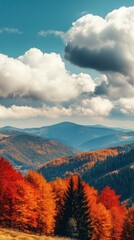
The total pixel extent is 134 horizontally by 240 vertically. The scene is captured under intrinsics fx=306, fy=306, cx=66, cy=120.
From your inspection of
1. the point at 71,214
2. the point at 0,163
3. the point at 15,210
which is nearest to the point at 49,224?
the point at 71,214

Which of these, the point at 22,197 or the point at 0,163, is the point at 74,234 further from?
the point at 0,163

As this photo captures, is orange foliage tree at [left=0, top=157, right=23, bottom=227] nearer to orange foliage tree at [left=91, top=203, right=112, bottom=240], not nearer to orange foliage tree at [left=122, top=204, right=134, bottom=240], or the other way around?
orange foliage tree at [left=91, top=203, right=112, bottom=240]

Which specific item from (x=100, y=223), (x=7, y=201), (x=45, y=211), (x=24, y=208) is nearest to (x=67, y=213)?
(x=45, y=211)

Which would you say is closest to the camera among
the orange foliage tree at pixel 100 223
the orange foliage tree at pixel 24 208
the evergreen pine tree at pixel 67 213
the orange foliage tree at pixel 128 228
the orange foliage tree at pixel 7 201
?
the orange foliage tree at pixel 7 201

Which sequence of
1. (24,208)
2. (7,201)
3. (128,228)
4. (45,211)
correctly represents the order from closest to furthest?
1. (24,208)
2. (7,201)
3. (45,211)
4. (128,228)

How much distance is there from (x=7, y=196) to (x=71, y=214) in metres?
19.3

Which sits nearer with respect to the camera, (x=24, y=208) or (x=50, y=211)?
(x=24, y=208)

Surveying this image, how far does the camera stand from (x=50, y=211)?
74.5 meters

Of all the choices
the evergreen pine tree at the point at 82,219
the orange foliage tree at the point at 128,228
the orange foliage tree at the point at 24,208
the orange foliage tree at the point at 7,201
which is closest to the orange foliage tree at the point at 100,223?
the orange foliage tree at the point at 128,228

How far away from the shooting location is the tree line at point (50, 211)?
65688 millimetres

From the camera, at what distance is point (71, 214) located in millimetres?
76812

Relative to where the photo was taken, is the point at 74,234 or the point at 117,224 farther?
the point at 117,224

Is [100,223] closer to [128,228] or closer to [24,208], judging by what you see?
[128,228]

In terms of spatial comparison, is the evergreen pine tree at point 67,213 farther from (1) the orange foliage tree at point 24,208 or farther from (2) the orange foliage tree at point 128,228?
(2) the orange foliage tree at point 128,228
